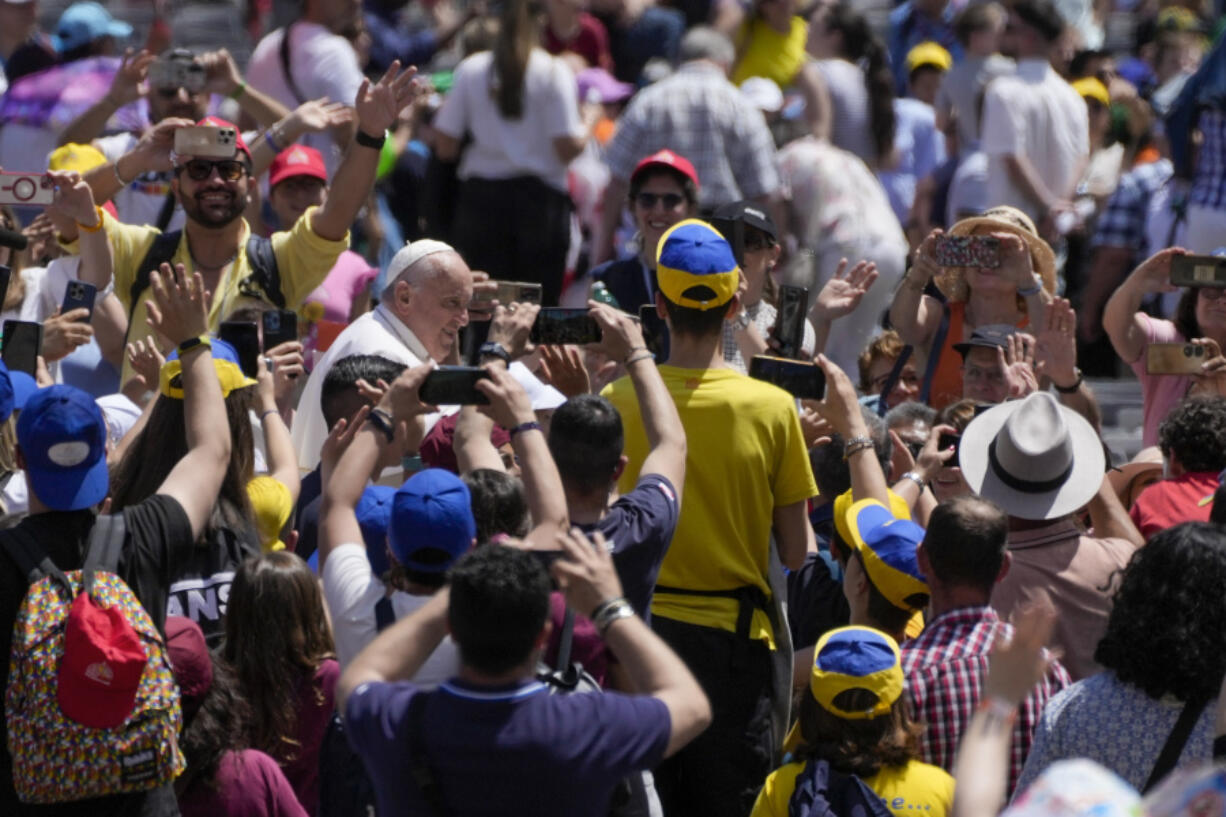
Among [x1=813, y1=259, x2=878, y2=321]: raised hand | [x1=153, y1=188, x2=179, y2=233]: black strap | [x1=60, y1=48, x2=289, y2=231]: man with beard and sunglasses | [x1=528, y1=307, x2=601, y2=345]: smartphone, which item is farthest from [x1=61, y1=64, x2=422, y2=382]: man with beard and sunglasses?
[x1=528, y1=307, x2=601, y2=345]: smartphone

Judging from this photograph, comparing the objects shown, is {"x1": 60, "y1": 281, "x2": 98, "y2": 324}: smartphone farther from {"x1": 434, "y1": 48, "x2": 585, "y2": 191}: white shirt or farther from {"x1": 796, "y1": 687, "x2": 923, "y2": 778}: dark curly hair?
{"x1": 434, "y1": 48, "x2": 585, "y2": 191}: white shirt

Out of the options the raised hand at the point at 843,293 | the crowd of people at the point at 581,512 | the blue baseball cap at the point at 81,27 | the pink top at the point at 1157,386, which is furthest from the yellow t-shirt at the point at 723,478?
the blue baseball cap at the point at 81,27

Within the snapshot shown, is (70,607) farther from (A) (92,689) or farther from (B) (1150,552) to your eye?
(B) (1150,552)

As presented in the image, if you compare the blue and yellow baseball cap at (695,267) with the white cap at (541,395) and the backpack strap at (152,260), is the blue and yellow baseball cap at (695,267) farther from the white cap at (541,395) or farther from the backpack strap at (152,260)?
the backpack strap at (152,260)

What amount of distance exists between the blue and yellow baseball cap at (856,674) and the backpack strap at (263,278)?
3340 millimetres

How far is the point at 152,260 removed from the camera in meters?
7.02

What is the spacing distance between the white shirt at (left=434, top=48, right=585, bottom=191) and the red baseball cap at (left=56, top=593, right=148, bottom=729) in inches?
255

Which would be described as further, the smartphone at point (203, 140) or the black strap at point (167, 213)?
the black strap at point (167, 213)

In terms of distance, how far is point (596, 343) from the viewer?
5.45m

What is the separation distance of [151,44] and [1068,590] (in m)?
8.88

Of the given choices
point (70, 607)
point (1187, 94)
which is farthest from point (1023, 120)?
point (70, 607)

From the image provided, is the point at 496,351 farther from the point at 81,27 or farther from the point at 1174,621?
the point at 81,27

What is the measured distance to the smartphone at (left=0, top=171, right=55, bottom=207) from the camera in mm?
6102

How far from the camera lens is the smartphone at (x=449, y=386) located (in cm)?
436
